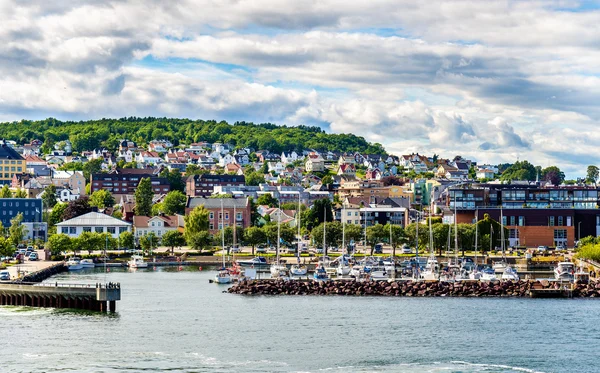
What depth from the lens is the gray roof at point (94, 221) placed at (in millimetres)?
103500

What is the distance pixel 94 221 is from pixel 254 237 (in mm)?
17893

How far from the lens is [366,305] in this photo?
57719 millimetres

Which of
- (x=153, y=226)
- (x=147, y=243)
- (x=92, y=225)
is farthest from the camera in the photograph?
(x=153, y=226)

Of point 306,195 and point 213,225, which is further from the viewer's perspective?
point 306,195

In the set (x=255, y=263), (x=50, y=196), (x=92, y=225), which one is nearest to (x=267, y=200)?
(x=50, y=196)

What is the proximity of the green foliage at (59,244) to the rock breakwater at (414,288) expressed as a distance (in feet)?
102

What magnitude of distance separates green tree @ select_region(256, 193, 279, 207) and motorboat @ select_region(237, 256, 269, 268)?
4959 centimetres

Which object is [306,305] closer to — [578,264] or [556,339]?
[556,339]

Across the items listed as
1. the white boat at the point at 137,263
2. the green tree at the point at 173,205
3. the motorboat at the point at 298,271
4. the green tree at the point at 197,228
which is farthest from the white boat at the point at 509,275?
the green tree at the point at 173,205

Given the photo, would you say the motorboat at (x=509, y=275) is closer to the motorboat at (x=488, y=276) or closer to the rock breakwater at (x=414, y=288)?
the motorboat at (x=488, y=276)

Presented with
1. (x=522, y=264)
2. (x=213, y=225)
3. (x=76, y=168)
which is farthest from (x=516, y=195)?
(x=76, y=168)

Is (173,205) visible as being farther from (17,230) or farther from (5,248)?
(5,248)

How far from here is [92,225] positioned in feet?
340

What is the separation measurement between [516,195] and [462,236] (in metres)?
14.7
